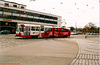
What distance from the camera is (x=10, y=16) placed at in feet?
146

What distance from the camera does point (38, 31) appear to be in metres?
23.8

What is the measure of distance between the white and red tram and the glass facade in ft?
80.5

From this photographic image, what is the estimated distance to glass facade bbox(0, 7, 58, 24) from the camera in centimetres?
4314

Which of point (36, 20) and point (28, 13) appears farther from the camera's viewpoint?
point (36, 20)

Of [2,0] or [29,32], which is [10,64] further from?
[2,0]

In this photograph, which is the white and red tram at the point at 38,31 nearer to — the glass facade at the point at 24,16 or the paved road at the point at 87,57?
the paved road at the point at 87,57

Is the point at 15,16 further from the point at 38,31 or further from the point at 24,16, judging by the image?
the point at 38,31

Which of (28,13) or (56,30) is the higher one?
(28,13)

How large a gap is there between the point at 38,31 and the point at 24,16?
1129 inches

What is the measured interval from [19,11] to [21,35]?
30039mm

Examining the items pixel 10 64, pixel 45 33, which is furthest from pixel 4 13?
pixel 10 64

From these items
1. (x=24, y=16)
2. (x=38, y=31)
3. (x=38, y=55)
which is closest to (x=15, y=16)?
(x=24, y=16)

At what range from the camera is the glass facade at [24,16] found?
142 feet

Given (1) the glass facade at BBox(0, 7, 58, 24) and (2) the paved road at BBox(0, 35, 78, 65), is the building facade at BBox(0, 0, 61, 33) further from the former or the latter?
(2) the paved road at BBox(0, 35, 78, 65)
